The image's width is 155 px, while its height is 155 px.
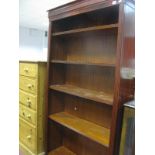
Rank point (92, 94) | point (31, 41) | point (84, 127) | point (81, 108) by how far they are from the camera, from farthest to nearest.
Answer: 1. point (31, 41)
2. point (81, 108)
3. point (84, 127)
4. point (92, 94)

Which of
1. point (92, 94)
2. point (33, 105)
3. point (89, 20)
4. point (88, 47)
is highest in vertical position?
point (89, 20)

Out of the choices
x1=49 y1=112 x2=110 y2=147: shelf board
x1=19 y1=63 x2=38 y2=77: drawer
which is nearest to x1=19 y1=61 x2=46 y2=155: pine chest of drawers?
x1=19 y1=63 x2=38 y2=77: drawer

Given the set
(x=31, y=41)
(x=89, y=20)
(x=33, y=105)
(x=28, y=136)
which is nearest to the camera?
(x=89, y=20)

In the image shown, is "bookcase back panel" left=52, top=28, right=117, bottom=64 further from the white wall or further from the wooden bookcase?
the white wall

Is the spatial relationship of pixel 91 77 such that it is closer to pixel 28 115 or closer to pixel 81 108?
pixel 81 108

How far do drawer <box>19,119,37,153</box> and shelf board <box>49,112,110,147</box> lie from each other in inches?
15.3

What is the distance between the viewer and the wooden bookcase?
1.33 metres

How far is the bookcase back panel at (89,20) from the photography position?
161 cm

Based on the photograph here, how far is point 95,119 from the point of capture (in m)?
→ 1.83

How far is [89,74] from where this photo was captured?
1.89 metres

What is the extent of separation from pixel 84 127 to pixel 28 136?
942 millimetres

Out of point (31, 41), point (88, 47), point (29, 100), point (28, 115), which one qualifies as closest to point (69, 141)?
point (28, 115)

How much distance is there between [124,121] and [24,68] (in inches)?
59.4
